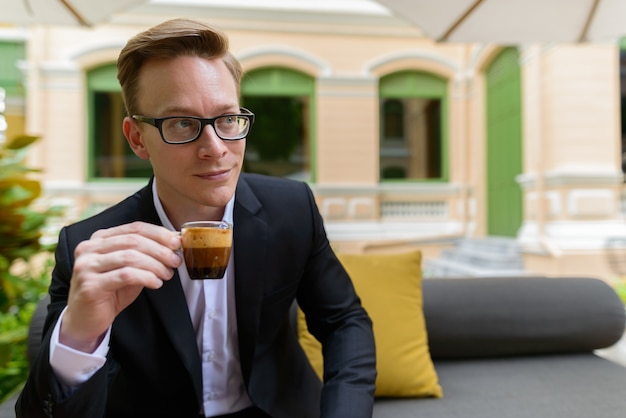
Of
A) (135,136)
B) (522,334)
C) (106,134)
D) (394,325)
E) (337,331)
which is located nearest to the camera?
(135,136)

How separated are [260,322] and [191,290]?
19 centimetres

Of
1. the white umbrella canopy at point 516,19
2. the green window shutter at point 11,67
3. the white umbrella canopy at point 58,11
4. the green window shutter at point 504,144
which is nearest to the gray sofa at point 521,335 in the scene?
the white umbrella canopy at point 516,19

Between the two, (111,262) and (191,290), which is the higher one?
(111,262)

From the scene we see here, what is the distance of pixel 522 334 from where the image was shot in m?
2.37

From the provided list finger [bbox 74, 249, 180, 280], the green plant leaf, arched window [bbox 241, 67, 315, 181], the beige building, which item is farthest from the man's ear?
arched window [bbox 241, 67, 315, 181]

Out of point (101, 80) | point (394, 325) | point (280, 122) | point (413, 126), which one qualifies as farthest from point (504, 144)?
point (394, 325)

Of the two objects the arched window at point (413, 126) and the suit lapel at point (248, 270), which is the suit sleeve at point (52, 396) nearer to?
the suit lapel at point (248, 270)

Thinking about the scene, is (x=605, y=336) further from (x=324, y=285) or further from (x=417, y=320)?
(x=324, y=285)

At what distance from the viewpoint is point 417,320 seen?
2123 millimetres

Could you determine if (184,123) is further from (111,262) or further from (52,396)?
(52,396)

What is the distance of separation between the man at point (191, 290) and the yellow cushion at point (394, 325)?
0.56 metres

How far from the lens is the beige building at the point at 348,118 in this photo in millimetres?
8211

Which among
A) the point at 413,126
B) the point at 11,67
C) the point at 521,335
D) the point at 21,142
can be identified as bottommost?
the point at 521,335

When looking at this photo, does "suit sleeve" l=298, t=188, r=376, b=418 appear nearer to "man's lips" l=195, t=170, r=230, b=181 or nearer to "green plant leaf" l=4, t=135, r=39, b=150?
"man's lips" l=195, t=170, r=230, b=181
